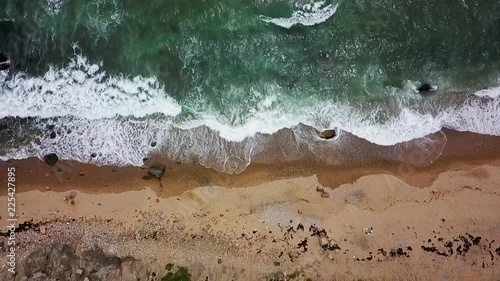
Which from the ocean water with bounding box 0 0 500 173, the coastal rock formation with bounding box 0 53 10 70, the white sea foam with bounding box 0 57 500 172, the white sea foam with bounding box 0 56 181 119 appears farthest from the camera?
the coastal rock formation with bounding box 0 53 10 70

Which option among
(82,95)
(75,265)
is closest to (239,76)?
(82,95)

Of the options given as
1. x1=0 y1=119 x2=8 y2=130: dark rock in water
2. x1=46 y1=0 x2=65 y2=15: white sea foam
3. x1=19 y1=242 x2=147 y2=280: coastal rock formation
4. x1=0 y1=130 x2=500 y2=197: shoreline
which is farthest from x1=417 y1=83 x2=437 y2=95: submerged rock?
x1=0 y1=119 x2=8 y2=130: dark rock in water

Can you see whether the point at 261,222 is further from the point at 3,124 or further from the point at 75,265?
the point at 3,124

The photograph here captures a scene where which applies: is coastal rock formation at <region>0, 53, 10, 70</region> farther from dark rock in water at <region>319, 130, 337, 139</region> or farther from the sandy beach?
dark rock in water at <region>319, 130, 337, 139</region>

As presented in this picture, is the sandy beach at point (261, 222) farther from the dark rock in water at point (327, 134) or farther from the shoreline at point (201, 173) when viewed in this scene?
the dark rock in water at point (327, 134)

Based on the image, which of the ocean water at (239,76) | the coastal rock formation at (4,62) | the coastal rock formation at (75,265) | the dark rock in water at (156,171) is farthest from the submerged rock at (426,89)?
the coastal rock formation at (4,62)

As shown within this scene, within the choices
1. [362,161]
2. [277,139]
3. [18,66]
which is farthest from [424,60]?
[18,66]

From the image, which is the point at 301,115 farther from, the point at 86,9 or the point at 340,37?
the point at 86,9
